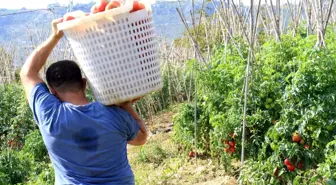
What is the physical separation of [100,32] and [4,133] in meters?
7.03

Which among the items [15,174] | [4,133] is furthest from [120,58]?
[4,133]

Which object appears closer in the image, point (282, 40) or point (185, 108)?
point (282, 40)

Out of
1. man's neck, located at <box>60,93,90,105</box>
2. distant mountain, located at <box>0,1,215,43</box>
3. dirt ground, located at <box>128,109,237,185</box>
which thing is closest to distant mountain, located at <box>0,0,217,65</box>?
distant mountain, located at <box>0,1,215,43</box>

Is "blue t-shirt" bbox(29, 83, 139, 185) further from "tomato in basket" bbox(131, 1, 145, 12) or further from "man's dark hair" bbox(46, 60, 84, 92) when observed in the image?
"tomato in basket" bbox(131, 1, 145, 12)

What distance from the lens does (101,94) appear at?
1.85 meters

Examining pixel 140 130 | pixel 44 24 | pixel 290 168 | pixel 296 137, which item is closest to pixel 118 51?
pixel 140 130

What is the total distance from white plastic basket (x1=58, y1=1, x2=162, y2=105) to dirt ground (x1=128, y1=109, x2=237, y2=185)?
9.43 ft

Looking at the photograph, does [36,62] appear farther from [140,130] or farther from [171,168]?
[171,168]

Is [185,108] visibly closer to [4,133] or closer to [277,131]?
[277,131]

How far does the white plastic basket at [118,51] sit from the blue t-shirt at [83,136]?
0.09 metres

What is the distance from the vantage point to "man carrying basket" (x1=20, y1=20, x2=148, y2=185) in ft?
5.95

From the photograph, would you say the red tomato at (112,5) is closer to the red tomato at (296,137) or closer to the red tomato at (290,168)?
the red tomato at (296,137)

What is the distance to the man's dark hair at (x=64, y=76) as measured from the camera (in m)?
1.87

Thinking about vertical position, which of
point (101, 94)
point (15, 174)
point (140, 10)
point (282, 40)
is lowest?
point (15, 174)
